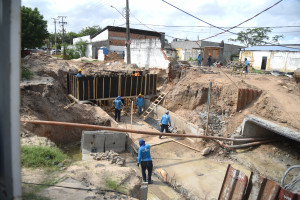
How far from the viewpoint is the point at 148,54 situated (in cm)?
2203

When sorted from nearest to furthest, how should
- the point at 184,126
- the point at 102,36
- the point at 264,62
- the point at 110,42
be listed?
the point at 184,126 → the point at 264,62 → the point at 110,42 → the point at 102,36

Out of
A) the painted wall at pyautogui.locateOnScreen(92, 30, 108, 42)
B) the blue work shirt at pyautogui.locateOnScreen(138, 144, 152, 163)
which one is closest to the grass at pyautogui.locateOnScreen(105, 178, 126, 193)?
the blue work shirt at pyautogui.locateOnScreen(138, 144, 152, 163)

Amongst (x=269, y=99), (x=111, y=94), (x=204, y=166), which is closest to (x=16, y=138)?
(x=204, y=166)

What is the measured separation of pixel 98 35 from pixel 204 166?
37.4 metres

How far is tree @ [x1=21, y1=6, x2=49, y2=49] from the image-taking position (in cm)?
1689

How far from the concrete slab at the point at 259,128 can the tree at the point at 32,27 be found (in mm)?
17232

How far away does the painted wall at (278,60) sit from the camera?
23203 millimetres

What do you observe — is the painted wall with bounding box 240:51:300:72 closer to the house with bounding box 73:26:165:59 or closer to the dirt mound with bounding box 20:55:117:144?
the house with bounding box 73:26:165:59

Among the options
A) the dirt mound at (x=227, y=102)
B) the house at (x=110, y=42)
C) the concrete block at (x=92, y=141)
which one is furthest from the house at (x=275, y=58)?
the concrete block at (x=92, y=141)

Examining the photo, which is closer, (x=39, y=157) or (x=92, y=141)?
(x=39, y=157)

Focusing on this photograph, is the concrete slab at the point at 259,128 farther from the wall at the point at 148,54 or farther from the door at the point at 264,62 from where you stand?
the door at the point at 264,62

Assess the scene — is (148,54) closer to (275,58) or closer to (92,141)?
(92,141)

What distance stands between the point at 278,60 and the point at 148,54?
51.2 ft

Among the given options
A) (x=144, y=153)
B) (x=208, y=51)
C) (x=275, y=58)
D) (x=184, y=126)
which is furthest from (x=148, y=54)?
(x=144, y=153)
